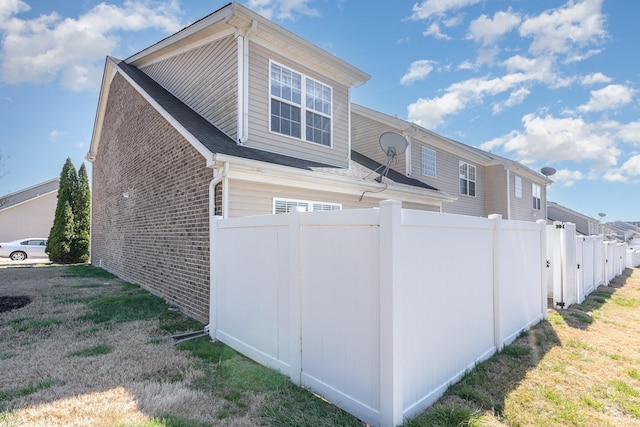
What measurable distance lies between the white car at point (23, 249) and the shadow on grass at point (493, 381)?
2402 cm

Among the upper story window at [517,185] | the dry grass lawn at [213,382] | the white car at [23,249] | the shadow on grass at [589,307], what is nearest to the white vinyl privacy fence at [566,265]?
the shadow on grass at [589,307]

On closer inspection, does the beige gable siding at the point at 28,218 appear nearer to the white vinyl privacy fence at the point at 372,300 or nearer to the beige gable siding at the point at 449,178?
the beige gable siding at the point at 449,178

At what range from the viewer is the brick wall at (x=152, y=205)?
624 cm

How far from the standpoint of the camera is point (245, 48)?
7.14 metres

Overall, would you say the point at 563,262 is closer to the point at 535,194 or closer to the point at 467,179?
the point at 467,179

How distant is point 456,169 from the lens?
611 inches

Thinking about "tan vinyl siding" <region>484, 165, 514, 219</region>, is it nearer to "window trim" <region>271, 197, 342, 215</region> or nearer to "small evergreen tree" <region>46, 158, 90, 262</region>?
"window trim" <region>271, 197, 342, 215</region>

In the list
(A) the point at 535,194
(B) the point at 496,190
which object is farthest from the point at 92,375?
(A) the point at 535,194

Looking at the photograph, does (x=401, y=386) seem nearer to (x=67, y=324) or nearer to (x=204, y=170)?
(x=204, y=170)

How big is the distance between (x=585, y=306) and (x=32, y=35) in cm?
1776

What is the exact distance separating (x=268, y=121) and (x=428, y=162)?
859 cm

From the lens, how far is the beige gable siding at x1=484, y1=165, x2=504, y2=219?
55.2ft

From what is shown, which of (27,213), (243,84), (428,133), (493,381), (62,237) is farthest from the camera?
(27,213)

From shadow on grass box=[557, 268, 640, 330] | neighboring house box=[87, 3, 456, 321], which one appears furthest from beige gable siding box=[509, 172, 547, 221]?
neighboring house box=[87, 3, 456, 321]
